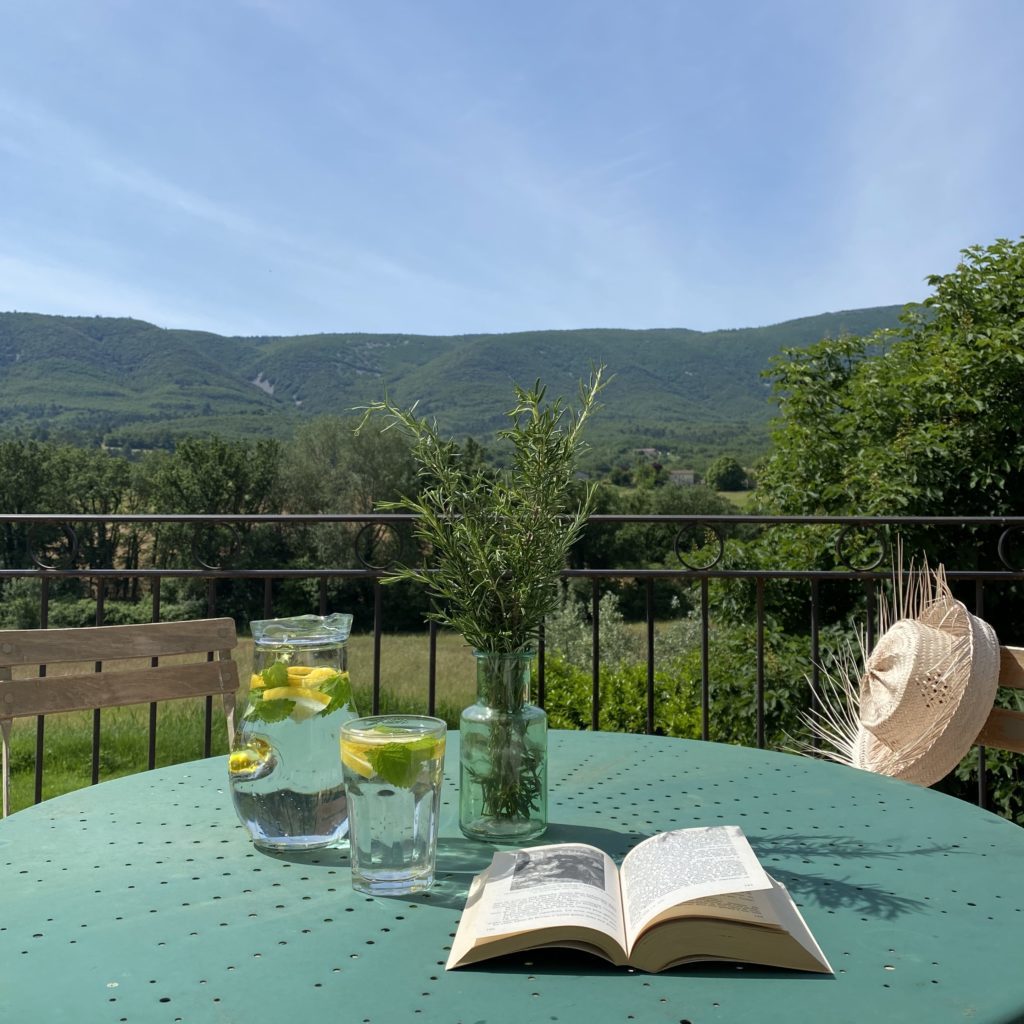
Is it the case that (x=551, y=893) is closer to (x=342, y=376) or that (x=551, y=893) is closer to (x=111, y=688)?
(x=111, y=688)

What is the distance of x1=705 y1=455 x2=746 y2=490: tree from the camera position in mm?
24953

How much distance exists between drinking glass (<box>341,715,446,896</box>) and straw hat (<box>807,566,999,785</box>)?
3.87 ft

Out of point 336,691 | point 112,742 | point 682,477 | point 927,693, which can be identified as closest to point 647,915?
point 336,691

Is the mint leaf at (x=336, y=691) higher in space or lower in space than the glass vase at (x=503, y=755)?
higher

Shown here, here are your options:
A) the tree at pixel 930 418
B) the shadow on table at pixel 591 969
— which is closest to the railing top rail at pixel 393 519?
the shadow on table at pixel 591 969

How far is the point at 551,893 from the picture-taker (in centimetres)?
81

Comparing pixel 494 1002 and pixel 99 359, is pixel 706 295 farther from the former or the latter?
pixel 99 359

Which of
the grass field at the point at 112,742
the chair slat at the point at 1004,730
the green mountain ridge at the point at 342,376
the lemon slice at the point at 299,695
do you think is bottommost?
the grass field at the point at 112,742

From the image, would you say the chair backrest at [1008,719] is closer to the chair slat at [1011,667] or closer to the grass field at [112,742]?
the chair slat at [1011,667]

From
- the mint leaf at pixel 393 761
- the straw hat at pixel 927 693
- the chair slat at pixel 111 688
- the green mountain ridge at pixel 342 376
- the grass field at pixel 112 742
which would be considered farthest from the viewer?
the green mountain ridge at pixel 342 376

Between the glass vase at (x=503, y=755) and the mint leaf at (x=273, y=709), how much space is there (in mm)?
190

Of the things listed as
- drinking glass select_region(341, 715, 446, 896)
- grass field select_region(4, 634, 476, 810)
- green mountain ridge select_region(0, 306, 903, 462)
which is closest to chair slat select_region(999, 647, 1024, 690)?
drinking glass select_region(341, 715, 446, 896)

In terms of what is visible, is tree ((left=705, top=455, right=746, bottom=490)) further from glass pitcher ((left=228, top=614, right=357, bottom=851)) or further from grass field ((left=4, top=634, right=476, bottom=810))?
glass pitcher ((left=228, top=614, right=357, bottom=851))

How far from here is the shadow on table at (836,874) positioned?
2.79ft
